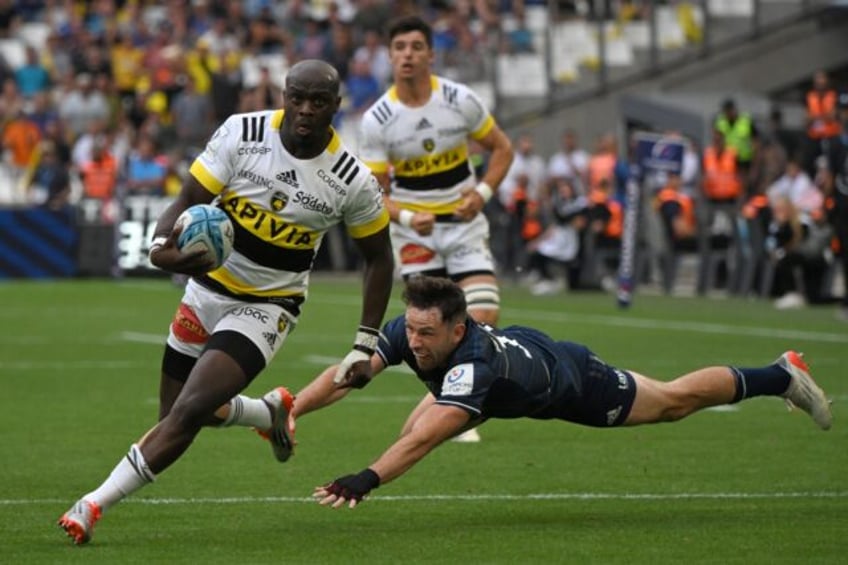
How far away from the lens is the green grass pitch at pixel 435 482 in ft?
31.4

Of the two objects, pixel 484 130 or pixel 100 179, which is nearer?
pixel 484 130

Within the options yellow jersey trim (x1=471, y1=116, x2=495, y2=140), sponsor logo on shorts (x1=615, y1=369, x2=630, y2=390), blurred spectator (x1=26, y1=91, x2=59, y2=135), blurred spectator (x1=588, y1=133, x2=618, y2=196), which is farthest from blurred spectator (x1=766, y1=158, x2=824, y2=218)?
sponsor logo on shorts (x1=615, y1=369, x2=630, y2=390)

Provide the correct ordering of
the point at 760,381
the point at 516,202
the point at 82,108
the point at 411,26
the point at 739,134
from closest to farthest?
the point at 760,381
the point at 411,26
the point at 739,134
the point at 516,202
the point at 82,108

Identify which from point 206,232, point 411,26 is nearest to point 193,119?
point 411,26

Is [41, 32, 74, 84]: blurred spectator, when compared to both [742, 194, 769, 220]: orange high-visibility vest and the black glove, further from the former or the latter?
the black glove

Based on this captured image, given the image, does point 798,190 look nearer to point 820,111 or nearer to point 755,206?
point 755,206

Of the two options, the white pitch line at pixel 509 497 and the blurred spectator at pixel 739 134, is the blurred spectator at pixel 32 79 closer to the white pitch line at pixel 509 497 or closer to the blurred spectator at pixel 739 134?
the blurred spectator at pixel 739 134

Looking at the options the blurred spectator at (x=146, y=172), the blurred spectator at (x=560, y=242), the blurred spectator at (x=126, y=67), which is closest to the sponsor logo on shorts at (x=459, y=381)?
the blurred spectator at (x=560, y=242)

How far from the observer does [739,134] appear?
1201 inches

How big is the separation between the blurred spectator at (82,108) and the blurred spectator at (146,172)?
3.72 metres

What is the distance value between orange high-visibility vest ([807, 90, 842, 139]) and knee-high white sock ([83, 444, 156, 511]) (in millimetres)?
18747

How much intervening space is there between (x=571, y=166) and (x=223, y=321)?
23.6m

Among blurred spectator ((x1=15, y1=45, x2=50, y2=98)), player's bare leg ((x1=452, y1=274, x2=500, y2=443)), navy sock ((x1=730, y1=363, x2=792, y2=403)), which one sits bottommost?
navy sock ((x1=730, y1=363, x2=792, y2=403))

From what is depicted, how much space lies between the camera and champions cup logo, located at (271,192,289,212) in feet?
33.5
